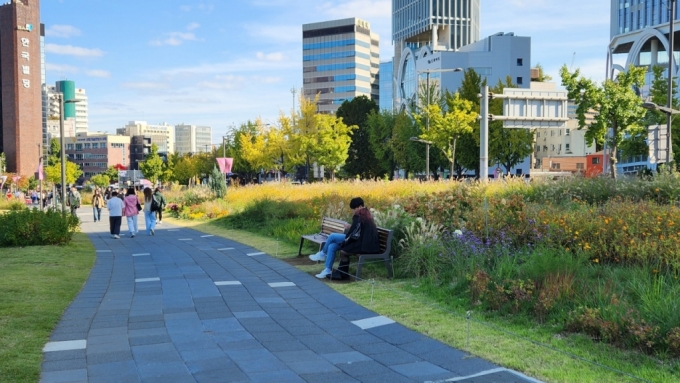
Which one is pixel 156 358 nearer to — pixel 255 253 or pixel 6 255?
pixel 255 253

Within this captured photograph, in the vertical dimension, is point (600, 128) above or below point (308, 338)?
above

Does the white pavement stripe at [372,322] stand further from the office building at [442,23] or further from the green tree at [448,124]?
the office building at [442,23]

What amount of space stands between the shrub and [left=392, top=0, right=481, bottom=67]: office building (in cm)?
8713

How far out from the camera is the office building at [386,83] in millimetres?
133000

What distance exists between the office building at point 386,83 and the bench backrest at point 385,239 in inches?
4807

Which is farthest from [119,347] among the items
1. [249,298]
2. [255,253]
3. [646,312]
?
[255,253]

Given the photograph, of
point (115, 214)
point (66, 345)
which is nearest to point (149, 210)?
point (115, 214)

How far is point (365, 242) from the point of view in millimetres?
10281

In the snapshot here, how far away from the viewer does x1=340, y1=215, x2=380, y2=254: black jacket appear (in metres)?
10.3

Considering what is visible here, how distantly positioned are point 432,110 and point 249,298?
30589 mm

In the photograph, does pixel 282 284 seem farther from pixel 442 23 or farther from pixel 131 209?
pixel 442 23

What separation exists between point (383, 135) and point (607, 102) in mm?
23816

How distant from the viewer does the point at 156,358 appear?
6.09 m

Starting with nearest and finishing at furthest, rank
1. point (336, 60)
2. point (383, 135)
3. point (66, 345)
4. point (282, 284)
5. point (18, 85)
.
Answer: point (66, 345) < point (282, 284) < point (383, 135) < point (18, 85) < point (336, 60)
